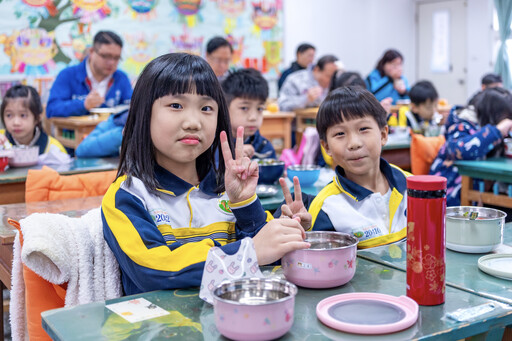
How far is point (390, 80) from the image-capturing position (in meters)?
6.54

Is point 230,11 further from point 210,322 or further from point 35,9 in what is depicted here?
point 210,322

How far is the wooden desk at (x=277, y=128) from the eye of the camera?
5.55 metres

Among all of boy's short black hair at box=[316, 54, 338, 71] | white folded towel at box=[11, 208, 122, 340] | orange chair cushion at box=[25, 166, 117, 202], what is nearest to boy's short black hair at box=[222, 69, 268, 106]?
orange chair cushion at box=[25, 166, 117, 202]

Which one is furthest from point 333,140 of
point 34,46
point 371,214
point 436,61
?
point 436,61

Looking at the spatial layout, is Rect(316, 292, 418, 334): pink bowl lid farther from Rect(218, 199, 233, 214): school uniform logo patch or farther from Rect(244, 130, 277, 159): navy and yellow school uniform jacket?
Rect(244, 130, 277, 159): navy and yellow school uniform jacket

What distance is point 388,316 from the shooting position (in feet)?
3.13

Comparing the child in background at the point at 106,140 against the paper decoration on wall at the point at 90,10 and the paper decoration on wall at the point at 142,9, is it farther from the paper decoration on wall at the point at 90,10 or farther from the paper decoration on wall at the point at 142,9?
the paper decoration on wall at the point at 142,9

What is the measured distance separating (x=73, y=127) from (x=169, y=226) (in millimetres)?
3363

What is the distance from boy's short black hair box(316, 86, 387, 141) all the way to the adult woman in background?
15.7ft

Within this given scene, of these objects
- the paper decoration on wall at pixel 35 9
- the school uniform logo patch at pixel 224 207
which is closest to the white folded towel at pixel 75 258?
the school uniform logo patch at pixel 224 207

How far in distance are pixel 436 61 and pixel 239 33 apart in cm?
357

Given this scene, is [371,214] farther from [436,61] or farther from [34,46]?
[436,61]

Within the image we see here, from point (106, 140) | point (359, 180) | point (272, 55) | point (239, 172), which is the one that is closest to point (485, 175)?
point (359, 180)

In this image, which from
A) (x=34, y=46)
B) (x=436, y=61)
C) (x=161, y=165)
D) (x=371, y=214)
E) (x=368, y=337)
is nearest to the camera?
(x=368, y=337)
